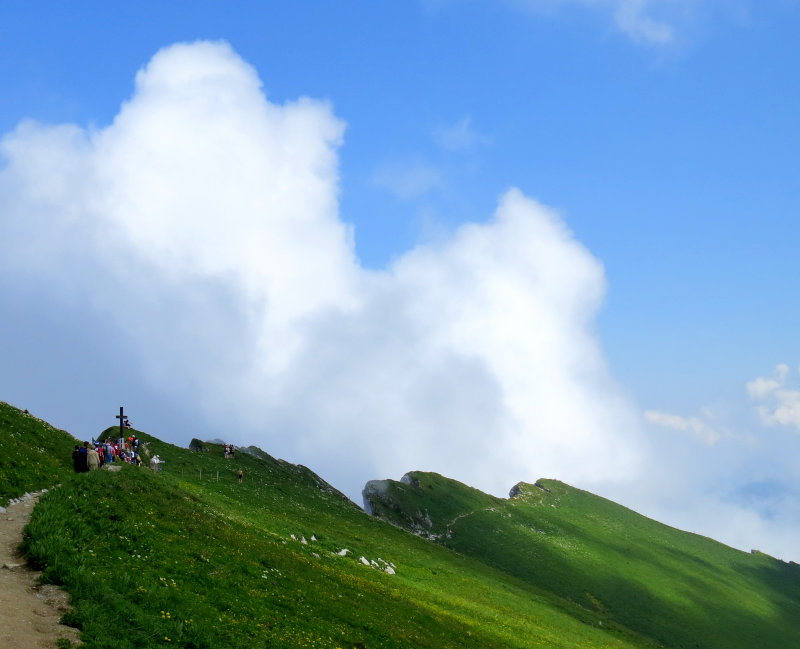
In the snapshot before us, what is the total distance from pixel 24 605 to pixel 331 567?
28.5m

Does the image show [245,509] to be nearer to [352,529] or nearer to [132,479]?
[352,529]

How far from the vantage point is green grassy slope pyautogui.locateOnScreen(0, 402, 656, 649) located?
22.5 meters

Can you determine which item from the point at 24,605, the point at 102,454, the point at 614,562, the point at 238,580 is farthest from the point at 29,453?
the point at 614,562

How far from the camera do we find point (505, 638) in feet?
155

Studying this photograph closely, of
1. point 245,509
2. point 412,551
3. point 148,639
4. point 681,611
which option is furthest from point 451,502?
point 148,639

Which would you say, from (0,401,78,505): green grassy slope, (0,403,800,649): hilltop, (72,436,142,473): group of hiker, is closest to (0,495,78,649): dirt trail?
(0,403,800,649): hilltop

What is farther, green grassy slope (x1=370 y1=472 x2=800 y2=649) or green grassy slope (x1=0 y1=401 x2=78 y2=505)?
green grassy slope (x1=370 y1=472 x2=800 y2=649)

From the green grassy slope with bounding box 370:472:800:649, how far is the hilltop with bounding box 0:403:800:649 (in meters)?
0.48

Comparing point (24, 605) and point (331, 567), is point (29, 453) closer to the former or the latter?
point (24, 605)

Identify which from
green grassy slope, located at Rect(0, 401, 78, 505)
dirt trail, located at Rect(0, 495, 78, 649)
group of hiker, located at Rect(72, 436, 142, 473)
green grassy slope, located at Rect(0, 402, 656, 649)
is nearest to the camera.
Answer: dirt trail, located at Rect(0, 495, 78, 649)

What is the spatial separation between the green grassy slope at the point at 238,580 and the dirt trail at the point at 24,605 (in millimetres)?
537

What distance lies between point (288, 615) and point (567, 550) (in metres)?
105

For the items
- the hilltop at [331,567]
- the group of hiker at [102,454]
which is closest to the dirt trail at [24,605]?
the hilltop at [331,567]

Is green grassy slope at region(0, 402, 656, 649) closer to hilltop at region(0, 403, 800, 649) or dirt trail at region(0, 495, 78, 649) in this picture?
hilltop at region(0, 403, 800, 649)
